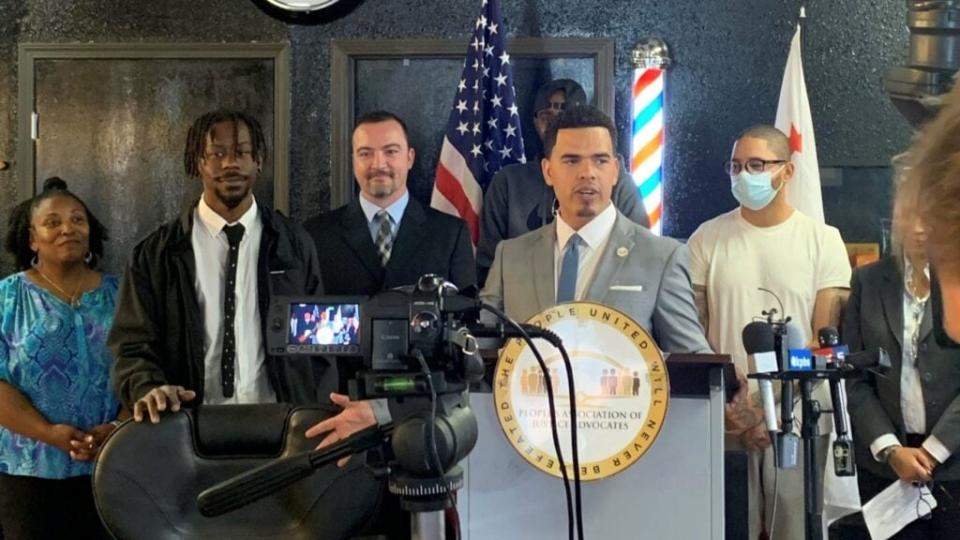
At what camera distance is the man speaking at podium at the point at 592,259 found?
2721mm

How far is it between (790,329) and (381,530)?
1.04m

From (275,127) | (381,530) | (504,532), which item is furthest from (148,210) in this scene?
(504,532)

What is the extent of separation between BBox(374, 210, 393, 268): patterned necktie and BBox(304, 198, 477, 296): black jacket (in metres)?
0.02

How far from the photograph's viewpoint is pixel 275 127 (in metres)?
5.02

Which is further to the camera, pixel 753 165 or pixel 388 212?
pixel 753 165

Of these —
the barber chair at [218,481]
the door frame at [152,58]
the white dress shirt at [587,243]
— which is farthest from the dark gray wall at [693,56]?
the barber chair at [218,481]

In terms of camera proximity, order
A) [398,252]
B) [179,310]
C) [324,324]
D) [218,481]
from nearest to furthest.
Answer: [324,324] < [218,481] < [179,310] < [398,252]

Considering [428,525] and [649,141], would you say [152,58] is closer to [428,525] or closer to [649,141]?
[649,141]

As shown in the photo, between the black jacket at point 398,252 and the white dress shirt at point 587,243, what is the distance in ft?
2.80

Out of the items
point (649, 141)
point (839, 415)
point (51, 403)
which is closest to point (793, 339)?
point (839, 415)

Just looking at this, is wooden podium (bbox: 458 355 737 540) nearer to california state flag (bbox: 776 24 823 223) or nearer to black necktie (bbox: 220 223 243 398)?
black necktie (bbox: 220 223 243 398)

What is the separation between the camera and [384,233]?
384 cm

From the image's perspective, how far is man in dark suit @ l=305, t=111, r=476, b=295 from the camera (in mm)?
3758

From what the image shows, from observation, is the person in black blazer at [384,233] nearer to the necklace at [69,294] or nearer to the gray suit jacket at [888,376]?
the necklace at [69,294]
